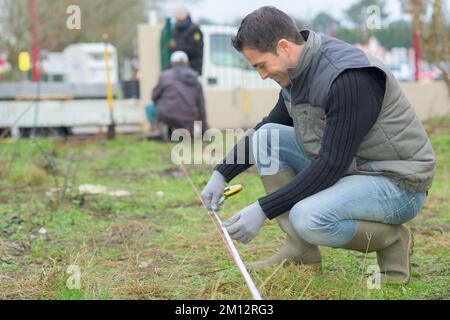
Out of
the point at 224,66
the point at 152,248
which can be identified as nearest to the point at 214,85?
the point at 224,66

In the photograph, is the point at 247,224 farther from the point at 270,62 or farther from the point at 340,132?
the point at 270,62

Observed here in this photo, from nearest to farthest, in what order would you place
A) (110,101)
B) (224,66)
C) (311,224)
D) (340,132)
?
1. (340,132)
2. (311,224)
3. (110,101)
4. (224,66)

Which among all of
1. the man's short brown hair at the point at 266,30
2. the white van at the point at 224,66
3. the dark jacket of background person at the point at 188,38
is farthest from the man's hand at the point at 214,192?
the white van at the point at 224,66

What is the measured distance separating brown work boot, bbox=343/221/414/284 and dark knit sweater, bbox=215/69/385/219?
391 millimetres

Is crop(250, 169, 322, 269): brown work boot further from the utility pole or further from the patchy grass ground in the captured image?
the utility pole

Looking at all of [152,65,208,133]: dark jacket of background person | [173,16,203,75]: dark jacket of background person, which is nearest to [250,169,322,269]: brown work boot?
[152,65,208,133]: dark jacket of background person

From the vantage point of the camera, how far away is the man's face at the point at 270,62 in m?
2.88

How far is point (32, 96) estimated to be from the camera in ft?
37.1

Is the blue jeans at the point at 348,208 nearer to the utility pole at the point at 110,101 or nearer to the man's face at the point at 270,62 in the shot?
the man's face at the point at 270,62

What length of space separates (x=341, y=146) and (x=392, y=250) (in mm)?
692

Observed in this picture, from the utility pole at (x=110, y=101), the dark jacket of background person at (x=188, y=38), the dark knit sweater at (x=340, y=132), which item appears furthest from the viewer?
the utility pole at (x=110, y=101)

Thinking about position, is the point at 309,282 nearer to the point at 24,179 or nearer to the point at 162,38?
the point at 24,179

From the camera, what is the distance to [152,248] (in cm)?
399
